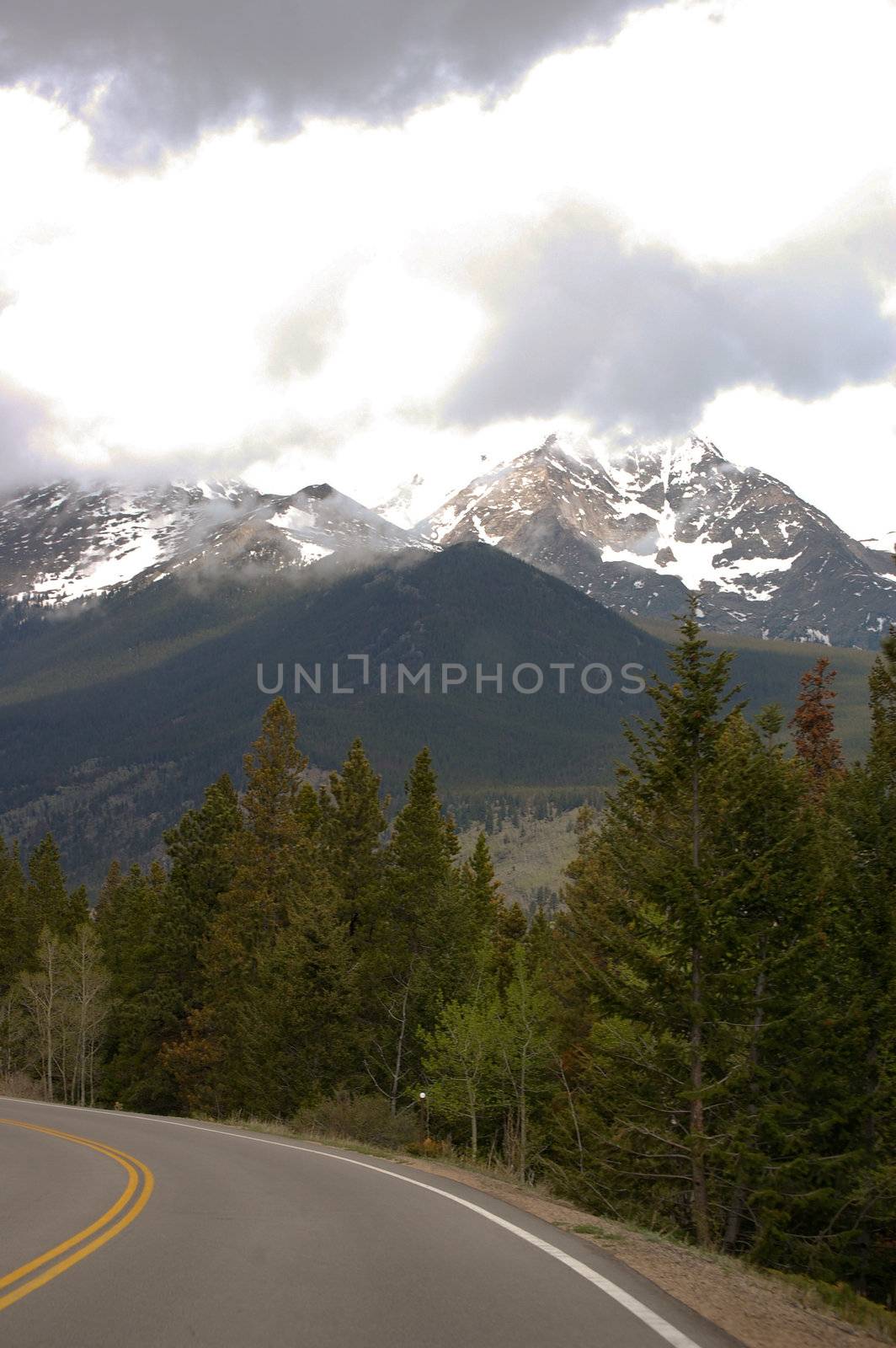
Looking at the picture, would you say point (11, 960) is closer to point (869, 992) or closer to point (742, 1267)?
point (869, 992)

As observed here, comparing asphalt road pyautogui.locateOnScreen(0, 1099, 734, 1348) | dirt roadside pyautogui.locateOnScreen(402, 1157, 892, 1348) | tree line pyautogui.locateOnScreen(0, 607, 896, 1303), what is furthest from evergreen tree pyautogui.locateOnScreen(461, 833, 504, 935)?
dirt roadside pyautogui.locateOnScreen(402, 1157, 892, 1348)

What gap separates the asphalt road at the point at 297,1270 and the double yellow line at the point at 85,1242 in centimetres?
3

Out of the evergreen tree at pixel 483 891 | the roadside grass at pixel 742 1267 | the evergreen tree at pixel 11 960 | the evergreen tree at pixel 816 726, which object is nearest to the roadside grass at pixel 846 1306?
the roadside grass at pixel 742 1267

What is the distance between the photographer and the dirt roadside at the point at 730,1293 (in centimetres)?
812

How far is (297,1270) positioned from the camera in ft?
30.4

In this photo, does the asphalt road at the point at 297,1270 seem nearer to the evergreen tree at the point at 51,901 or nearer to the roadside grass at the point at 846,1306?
the roadside grass at the point at 846,1306

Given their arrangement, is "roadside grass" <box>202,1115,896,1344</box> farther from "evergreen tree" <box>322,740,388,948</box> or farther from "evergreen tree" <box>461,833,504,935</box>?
"evergreen tree" <box>461,833,504,935</box>

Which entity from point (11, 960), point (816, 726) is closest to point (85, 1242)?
point (816, 726)

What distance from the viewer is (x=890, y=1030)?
2139 centimetres

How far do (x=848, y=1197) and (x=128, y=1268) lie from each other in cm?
1460

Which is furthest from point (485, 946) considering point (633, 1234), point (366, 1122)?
point (633, 1234)

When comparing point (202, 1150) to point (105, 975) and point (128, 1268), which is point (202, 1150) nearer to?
point (128, 1268)

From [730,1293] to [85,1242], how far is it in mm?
→ 5905

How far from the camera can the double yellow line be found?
27.8ft
